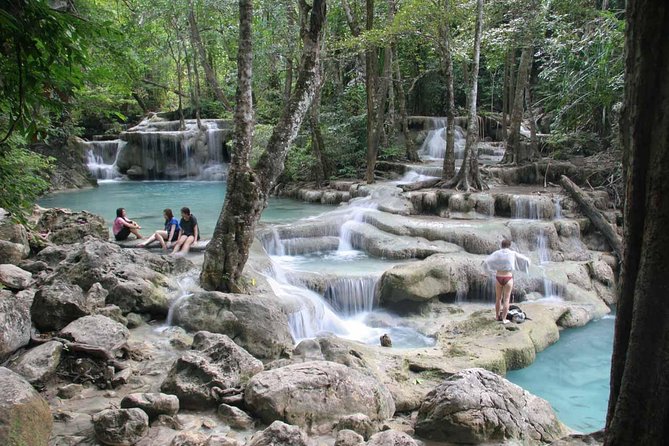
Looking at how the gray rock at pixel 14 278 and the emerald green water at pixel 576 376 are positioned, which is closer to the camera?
the gray rock at pixel 14 278

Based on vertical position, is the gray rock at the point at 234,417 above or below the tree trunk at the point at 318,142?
below

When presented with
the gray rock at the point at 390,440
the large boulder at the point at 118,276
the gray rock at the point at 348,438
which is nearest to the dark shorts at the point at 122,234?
the large boulder at the point at 118,276

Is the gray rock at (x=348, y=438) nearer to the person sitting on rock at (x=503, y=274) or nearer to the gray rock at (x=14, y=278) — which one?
the gray rock at (x=14, y=278)

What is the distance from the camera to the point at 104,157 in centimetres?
2683

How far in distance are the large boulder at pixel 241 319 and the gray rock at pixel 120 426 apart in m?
2.49

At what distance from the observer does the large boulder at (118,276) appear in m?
6.90

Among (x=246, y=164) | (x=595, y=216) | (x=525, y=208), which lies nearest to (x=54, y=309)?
(x=246, y=164)

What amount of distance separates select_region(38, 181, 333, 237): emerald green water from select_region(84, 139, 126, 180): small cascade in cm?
110

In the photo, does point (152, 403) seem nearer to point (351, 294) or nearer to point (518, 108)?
point (351, 294)

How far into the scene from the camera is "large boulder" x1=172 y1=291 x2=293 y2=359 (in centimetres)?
647

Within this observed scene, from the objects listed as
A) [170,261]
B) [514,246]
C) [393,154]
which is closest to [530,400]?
[170,261]

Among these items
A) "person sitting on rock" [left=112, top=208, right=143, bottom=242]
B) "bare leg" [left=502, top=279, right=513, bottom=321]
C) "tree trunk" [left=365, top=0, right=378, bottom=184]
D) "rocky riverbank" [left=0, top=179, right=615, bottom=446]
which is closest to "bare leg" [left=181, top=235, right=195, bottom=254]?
"rocky riverbank" [left=0, top=179, right=615, bottom=446]

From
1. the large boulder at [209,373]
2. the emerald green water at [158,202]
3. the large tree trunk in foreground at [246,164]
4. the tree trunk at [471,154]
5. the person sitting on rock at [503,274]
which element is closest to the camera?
the large boulder at [209,373]

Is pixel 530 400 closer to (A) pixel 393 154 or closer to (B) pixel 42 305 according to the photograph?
(B) pixel 42 305
